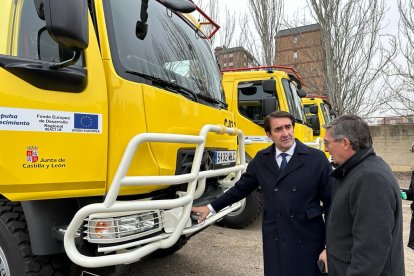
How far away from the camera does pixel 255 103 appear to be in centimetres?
573

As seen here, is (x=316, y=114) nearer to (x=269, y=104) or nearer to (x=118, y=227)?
(x=269, y=104)

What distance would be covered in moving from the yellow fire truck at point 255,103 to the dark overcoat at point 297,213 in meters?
2.76

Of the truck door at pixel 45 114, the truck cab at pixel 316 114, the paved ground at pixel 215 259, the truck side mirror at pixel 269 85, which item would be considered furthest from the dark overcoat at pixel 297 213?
the truck cab at pixel 316 114

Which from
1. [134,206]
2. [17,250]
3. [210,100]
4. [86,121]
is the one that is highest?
[210,100]

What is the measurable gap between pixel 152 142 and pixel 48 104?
2.00 ft

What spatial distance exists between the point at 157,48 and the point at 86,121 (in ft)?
2.76

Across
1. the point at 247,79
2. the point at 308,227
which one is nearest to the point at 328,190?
the point at 308,227

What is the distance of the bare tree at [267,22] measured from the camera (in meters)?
15.1

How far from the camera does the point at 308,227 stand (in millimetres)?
2242

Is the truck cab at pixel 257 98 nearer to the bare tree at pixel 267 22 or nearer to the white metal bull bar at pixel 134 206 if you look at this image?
the white metal bull bar at pixel 134 206

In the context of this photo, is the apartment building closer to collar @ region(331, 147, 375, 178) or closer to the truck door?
collar @ region(331, 147, 375, 178)

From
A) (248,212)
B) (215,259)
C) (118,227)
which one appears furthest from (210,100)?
(248,212)

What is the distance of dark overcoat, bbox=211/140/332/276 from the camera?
2223mm

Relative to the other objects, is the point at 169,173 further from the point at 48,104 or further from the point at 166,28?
the point at 166,28
